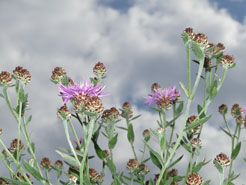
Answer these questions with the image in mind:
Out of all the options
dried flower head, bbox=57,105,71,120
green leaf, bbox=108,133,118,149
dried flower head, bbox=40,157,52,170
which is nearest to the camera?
dried flower head, bbox=57,105,71,120

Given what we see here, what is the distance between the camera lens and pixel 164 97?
295 centimetres

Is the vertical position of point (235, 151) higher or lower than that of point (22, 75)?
lower

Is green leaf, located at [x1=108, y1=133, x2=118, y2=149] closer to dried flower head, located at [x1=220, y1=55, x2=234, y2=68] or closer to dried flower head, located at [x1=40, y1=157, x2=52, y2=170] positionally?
dried flower head, located at [x1=40, y1=157, x2=52, y2=170]

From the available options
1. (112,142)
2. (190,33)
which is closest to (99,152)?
(112,142)

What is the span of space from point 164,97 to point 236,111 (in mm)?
900

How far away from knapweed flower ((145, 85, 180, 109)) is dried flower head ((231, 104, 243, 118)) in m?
0.76

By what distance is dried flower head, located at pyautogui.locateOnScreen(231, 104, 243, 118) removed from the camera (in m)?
3.48

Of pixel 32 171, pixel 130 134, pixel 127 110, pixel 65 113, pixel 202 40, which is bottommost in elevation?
pixel 32 171

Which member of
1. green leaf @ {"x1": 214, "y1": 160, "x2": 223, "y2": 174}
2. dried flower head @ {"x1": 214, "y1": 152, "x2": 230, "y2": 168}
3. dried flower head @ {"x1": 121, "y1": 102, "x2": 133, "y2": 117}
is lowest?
green leaf @ {"x1": 214, "y1": 160, "x2": 223, "y2": 174}

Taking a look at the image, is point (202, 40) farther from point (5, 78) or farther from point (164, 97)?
point (5, 78)

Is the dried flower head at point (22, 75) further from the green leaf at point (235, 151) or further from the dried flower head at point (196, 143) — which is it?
the green leaf at point (235, 151)

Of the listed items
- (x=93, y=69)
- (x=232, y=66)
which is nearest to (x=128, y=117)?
(x=93, y=69)

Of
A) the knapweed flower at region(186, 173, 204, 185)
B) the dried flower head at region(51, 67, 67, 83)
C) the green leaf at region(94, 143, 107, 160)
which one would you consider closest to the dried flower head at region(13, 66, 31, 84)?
the dried flower head at region(51, 67, 67, 83)

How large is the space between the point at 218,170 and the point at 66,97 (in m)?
1.07
